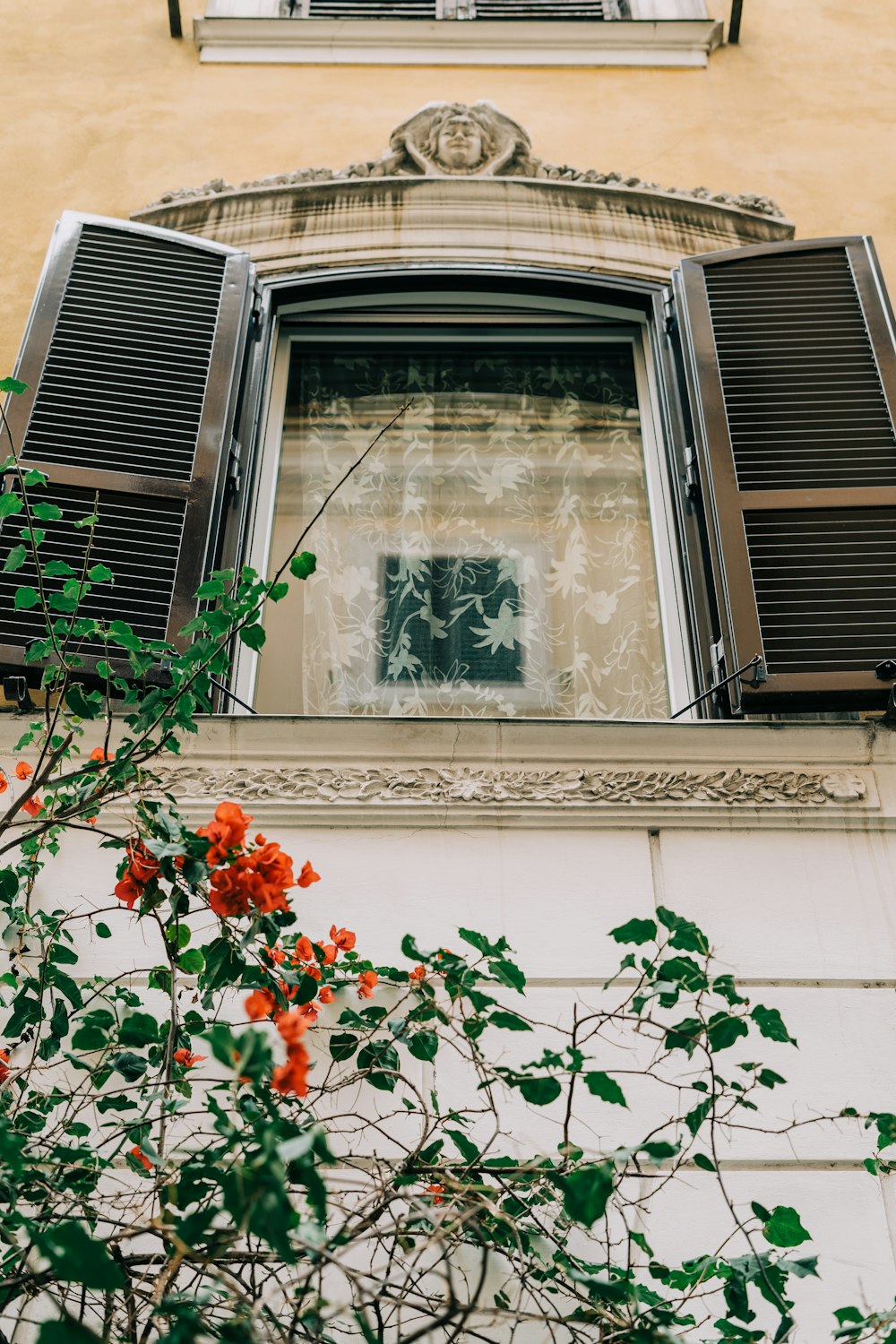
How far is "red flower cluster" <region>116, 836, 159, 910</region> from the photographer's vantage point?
2.26 meters

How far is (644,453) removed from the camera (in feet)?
13.6

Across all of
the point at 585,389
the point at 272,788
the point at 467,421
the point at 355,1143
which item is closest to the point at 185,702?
the point at 272,788

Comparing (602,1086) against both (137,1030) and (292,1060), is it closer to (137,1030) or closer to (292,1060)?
(292,1060)

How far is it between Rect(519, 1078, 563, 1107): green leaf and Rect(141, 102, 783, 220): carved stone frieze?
142 inches

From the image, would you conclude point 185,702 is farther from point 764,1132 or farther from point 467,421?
point 467,421

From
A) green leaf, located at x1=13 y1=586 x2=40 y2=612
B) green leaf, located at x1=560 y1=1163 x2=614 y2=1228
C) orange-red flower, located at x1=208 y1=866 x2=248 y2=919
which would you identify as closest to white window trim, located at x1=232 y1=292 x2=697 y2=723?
green leaf, located at x1=13 y1=586 x2=40 y2=612

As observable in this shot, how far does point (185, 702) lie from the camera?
251 centimetres

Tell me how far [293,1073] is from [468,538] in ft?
8.35

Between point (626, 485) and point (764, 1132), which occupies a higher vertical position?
point (626, 485)

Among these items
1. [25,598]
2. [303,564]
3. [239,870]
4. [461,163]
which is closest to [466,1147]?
[239,870]

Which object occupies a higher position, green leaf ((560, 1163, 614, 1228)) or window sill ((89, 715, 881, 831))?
window sill ((89, 715, 881, 831))

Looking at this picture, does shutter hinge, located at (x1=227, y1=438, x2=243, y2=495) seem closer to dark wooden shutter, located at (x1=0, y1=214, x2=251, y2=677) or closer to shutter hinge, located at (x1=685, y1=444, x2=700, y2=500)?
dark wooden shutter, located at (x1=0, y1=214, x2=251, y2=677)

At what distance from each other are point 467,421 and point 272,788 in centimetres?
162

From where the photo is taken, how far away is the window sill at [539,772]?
315 cm
